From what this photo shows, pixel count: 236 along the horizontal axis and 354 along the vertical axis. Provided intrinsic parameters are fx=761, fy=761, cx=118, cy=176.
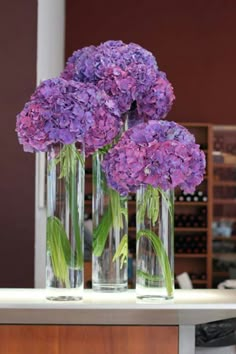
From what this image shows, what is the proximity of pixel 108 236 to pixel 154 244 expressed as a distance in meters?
0.15

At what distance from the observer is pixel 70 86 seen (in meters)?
1.77

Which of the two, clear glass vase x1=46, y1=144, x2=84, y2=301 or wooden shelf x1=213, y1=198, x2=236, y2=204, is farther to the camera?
wooden shelf x1=213, y1=198, x2=236, y2=204

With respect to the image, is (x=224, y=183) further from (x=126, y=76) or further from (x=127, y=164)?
(x=127, y=164)

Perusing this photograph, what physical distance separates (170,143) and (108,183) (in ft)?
0.65

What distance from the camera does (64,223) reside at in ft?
5.95

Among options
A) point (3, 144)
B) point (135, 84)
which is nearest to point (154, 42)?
point (3, 144)

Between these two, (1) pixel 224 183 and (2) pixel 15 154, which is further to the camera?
(1) pixel 224 183

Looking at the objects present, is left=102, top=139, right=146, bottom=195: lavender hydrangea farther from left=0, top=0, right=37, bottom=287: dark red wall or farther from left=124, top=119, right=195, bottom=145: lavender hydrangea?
left=0, top=0, right=37, bottom=287: dark red wall

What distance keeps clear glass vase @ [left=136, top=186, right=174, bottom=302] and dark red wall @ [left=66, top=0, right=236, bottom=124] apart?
333 inches

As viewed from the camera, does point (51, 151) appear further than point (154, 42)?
No

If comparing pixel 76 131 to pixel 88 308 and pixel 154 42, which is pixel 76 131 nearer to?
pixel 88 308

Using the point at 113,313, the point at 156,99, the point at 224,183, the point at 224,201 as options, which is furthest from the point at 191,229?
the point at 113,313

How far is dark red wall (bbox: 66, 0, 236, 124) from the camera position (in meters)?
10.2

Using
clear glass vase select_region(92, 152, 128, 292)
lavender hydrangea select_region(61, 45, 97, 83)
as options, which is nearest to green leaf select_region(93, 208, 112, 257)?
clear glass vase select_region(92, 152, 128, 292)
